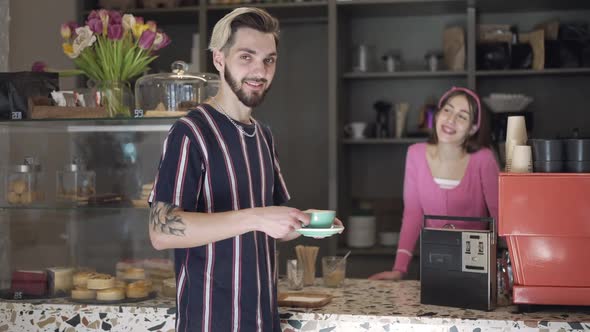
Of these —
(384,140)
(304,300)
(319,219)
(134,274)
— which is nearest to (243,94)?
(319,219)

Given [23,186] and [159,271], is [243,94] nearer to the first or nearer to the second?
[159,271]

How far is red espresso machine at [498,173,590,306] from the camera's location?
6.59 feet

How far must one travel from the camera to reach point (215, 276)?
1.74m

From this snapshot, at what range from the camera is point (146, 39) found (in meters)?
2.33

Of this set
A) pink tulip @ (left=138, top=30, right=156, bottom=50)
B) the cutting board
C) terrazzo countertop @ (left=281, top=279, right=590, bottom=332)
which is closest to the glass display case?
pink tulip @ (left=138, top=30, right=156, bottom=50)

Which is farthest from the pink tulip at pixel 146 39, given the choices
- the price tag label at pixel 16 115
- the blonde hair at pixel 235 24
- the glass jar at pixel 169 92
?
the blonde hair at pixel 235 24

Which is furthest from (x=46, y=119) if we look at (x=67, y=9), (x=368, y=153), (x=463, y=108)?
(x=368, y=153)

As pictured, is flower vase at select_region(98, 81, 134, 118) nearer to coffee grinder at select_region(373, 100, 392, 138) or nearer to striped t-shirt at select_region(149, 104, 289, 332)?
striped t-shirt at select_region(149, 104, 289, 332)

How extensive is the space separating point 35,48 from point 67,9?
0.83 m

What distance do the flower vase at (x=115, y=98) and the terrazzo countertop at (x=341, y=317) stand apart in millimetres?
594

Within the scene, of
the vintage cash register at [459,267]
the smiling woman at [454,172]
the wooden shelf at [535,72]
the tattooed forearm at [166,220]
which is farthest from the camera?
the wooden shelf at [535,72]

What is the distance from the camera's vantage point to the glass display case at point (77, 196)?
2.30m

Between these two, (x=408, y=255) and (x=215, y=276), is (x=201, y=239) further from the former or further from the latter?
(x=408, y=255)

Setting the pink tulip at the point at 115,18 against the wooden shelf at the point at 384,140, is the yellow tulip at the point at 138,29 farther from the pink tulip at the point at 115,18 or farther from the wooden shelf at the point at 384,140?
the wooden shelf at the point at 384,140
